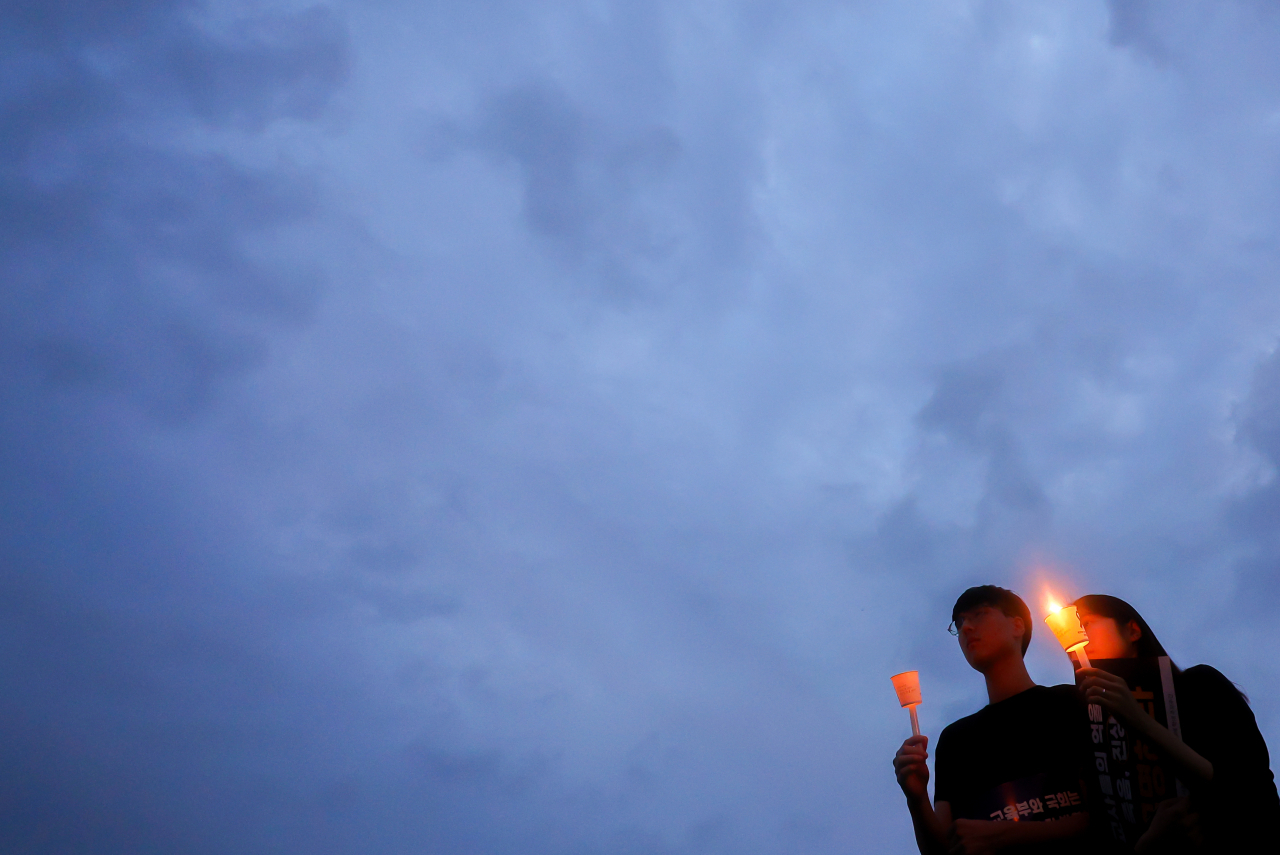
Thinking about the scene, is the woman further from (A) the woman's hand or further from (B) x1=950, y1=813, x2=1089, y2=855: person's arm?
(B) x1=950, y1=813, x2=1089, y2=855: person's arm

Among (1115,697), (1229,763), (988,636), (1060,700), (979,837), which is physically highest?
(988,636)

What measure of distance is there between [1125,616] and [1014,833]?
4.35ft

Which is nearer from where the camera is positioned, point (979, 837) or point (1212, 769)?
point (1212, 769)

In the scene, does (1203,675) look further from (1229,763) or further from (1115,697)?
(1115,697)

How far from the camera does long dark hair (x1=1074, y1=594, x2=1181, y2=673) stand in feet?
14.2

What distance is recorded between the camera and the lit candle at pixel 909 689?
4.57m

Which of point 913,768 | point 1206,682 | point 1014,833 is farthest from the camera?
point 913,768

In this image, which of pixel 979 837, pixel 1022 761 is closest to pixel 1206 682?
pixel 1022 761

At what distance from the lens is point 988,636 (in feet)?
16.1

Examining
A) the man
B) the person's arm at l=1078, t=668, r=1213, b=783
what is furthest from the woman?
the man

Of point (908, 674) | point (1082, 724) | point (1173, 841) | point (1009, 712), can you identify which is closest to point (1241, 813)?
point (1173, 841)

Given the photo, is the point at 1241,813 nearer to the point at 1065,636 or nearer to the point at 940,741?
the point at 1065,636

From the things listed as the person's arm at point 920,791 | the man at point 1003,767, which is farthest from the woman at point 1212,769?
the person's arm at point 920,791

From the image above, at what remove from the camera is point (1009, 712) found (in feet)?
15.0
